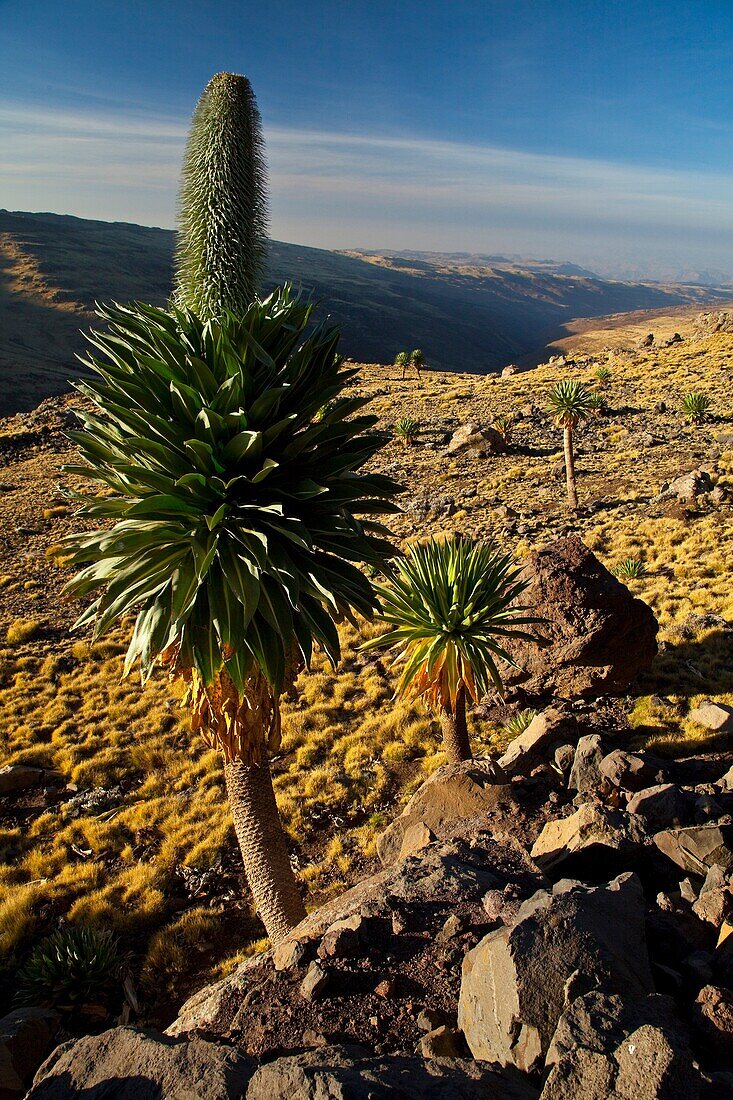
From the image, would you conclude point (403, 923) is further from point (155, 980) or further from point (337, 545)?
point (155, 980)

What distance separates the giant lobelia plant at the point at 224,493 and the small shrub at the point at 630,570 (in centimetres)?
1332

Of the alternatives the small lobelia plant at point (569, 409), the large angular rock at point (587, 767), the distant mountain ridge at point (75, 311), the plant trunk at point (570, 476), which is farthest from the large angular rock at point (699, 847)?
the distant mountain ridge at point (75, 311)

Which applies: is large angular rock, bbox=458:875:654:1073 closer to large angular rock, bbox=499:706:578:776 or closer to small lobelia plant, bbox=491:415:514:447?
large angular rock, bbox=499:706:578:776

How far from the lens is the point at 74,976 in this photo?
693 centimetres

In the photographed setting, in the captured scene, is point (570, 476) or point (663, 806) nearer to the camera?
point (663, 806)

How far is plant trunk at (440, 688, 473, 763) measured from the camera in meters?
9.15

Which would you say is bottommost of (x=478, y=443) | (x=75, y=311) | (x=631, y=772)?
(x=631, y=772)

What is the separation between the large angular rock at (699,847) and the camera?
15.9 feet

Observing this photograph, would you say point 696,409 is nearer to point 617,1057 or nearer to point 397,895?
point 397,895

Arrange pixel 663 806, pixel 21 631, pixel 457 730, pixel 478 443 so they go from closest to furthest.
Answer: pixel 663 806 < pixel 457 730 < pixel 21 631 < pixel 478 443

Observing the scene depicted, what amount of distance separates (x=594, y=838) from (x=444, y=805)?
2.44 metres

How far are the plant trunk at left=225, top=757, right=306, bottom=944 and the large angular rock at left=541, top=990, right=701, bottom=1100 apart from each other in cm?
394

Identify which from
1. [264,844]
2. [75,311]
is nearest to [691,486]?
[264,844]

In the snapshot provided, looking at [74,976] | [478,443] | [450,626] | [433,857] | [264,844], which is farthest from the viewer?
[478,443]
